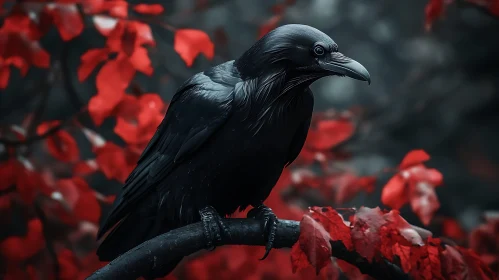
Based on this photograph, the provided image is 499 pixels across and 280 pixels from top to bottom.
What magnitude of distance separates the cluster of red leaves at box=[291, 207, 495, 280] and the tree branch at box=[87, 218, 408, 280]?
0.04 meters

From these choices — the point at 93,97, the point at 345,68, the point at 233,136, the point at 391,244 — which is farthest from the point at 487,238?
the point at 93,97

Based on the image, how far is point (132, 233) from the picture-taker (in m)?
2.61

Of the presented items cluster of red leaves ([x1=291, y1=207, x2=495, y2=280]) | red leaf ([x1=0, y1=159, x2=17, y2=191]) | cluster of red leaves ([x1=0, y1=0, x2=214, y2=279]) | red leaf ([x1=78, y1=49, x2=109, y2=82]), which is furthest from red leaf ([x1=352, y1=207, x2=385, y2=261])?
red leaf ([x1=0, y1=159, x2=17, y2=191])

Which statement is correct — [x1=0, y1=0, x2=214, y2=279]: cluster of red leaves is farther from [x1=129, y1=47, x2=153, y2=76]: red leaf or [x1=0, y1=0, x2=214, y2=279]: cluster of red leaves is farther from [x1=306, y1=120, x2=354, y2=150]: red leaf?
[x1=306, y1=120, x2=354, y2=150]: red leaf

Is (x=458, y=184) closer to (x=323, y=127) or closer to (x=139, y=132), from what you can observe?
(x=323, y=127)

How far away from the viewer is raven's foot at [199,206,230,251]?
7.24 ft

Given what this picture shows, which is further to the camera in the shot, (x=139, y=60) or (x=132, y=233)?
(x=139, y=60)

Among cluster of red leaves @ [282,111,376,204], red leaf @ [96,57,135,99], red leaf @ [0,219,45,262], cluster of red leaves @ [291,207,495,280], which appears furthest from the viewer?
cluster of red leaves @ [282,111,376,204]

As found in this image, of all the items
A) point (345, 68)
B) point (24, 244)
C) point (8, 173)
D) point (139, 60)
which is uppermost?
point (345, 68)

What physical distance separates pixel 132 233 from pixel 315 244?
3.04ft

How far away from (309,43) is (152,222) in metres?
1.01

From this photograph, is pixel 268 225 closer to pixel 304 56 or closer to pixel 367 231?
pixel 367 231

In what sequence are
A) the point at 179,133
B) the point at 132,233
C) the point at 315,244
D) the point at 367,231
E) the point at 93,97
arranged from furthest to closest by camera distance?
1. the point at 93,97
2. the point at 132,233
3. the point at 179,133
4. the point at 367,231
5. the point at 315,244

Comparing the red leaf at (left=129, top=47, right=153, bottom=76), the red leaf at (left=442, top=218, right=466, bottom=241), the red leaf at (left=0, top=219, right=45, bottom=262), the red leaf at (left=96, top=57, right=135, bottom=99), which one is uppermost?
the red leaf at (left=129, top=47, right=153, bottom=76)
